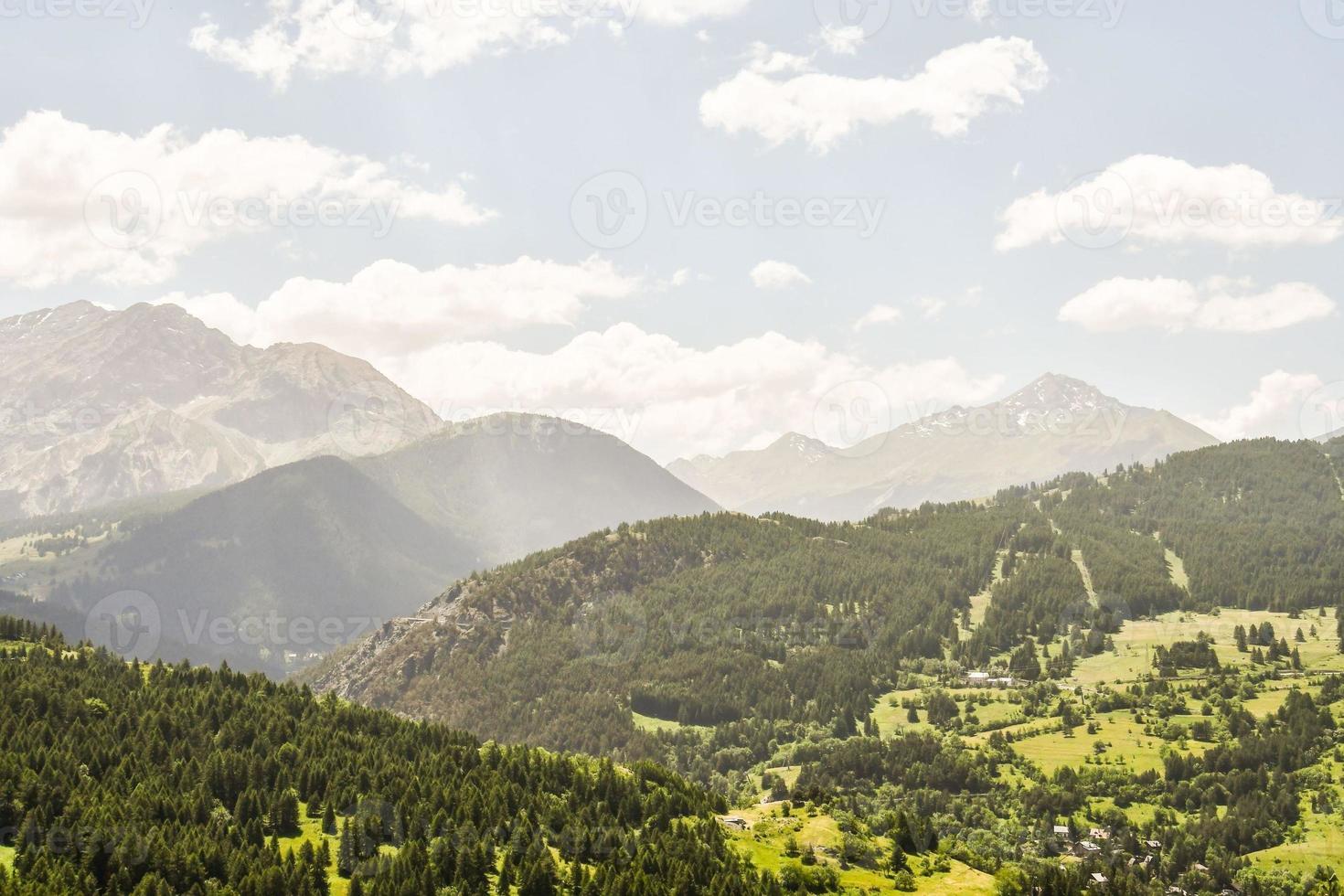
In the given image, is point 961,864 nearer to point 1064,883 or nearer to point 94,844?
point 1064,883

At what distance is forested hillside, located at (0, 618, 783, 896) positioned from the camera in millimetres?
117375

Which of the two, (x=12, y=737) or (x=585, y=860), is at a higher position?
(x=12, y=737)

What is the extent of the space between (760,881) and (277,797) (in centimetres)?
6430

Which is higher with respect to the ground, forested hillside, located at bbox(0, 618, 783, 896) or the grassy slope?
forested hillside, located at bbox(0, 618, 783, 896)

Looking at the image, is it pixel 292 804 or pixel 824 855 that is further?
pixel 824 855

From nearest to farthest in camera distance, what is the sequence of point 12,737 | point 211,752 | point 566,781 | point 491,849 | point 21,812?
point 21,812 < point 491,849 < point 12,737 < point 211,752 < point 566,781

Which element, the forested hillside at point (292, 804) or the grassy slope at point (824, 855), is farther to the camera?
the grassy slope at point (824, 855)

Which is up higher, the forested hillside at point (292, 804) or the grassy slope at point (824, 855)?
the forested hillside at point (292, 804)

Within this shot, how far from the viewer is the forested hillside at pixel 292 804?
11738cm

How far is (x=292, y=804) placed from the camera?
137000 mm

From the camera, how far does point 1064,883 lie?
15775cm

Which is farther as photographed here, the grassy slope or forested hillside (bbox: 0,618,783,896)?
the grassy slope

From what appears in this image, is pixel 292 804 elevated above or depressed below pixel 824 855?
above

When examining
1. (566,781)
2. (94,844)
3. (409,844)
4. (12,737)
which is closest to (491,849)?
(409,844)
